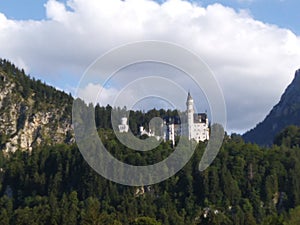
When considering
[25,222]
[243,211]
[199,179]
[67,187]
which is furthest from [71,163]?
[25,222]

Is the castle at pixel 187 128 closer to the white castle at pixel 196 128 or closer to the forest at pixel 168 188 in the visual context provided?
the white castle at pixel 196 128

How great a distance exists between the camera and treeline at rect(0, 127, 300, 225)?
443ft

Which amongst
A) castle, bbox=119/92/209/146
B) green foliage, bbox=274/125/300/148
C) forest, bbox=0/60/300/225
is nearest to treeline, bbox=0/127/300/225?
forest, bbox=0/60/300/225

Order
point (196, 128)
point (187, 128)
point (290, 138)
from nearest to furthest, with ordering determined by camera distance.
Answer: point (196, 128) < point (290, 138) < point (187, 128)

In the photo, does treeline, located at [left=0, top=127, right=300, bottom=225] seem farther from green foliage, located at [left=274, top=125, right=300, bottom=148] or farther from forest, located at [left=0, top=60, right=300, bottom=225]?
green foliage, located at [left=274, top=125, right=300, bottom=148]

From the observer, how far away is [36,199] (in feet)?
484

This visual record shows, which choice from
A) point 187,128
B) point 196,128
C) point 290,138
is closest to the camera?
point 196,128

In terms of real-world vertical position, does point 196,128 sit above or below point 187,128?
below

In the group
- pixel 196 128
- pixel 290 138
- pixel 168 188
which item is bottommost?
pixel 168 188

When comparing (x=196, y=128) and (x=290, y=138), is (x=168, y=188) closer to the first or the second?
(x=196, y=128)

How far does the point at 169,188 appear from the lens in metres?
149

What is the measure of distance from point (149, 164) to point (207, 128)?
31798 millimetres

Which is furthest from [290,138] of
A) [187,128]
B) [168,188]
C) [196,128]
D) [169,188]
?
[168,188]

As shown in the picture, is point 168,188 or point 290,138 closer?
point 168,188
